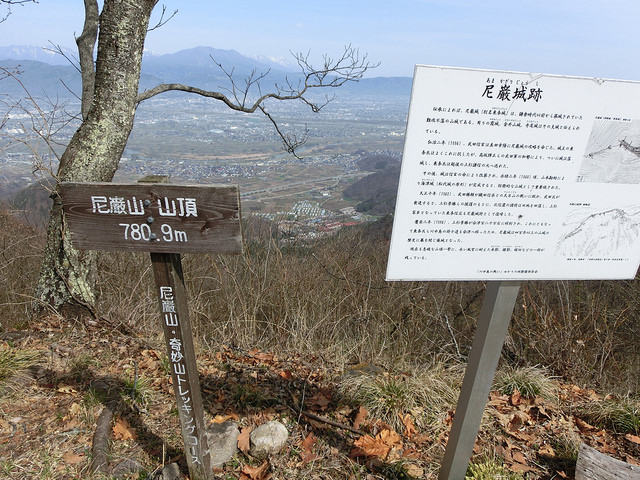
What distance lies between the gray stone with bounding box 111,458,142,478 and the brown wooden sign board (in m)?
1.52

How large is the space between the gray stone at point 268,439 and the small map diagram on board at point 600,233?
6.83 feet

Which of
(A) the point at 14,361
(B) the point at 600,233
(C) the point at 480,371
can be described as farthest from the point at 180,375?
(B) the point at 600,233

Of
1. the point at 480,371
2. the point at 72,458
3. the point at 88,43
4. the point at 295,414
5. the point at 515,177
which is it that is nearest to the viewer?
the point at 515,177

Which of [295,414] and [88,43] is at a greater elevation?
[88,43]

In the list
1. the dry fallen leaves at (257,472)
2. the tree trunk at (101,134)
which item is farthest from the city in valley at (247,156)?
the dry fallen leaves at (257,472)

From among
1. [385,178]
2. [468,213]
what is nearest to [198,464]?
[468,213]

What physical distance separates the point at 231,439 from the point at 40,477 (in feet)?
3.63

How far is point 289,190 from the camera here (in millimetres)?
15234

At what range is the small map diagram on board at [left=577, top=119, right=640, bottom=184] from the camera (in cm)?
168

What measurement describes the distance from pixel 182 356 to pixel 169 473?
0.83 meters

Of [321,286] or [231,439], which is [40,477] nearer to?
[231,439]

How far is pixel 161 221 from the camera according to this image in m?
1.72

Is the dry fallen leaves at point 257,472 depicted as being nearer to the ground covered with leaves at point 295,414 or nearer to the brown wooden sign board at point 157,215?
the ground covered with leaves at point 295,414

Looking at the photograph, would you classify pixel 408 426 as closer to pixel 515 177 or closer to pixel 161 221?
pixel 515 177
